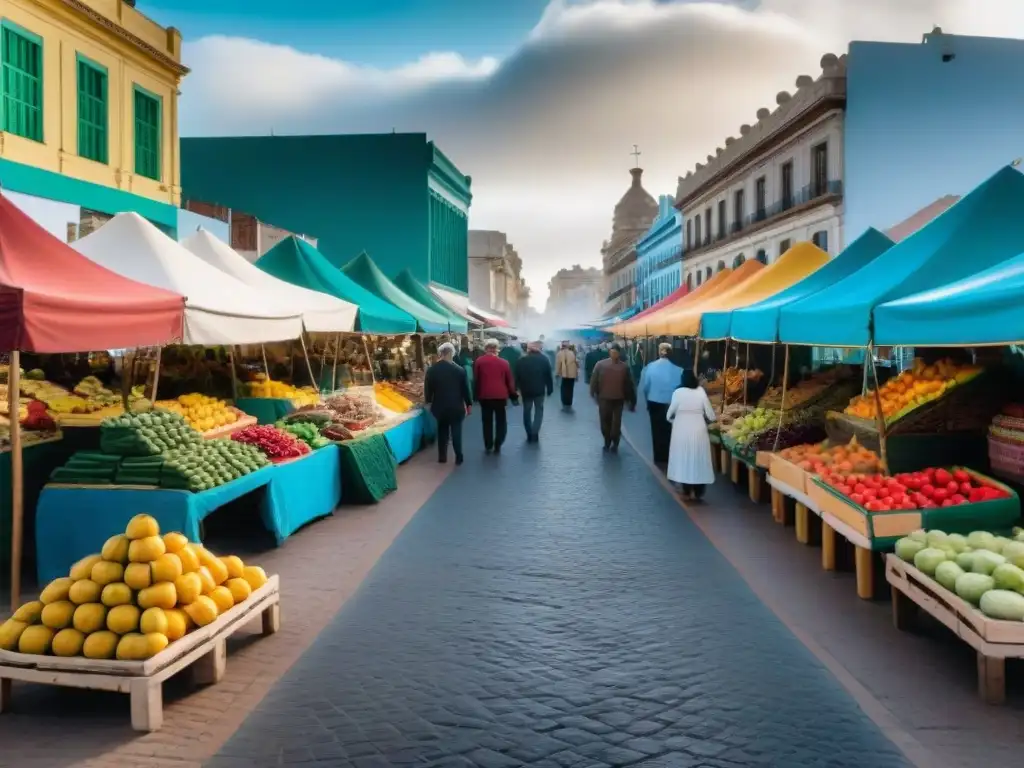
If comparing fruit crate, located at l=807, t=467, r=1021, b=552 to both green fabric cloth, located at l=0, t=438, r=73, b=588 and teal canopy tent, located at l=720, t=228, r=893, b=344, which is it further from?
green fabric cloth, located at l=0, t=438, r=73, b=588

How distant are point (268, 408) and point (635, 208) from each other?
108 metres

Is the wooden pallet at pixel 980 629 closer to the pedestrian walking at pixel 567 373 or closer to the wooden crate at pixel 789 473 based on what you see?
the wooden crate at pixel 789 473

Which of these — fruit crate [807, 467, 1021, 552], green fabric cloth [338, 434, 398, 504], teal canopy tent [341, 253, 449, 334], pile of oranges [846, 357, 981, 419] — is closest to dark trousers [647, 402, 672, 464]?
pile of oranges [846, 357, 981, 419]

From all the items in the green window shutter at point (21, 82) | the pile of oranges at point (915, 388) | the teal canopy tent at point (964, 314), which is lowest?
the pile of oranges at point (915, 388)

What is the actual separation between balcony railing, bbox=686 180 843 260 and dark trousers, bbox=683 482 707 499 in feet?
87.9

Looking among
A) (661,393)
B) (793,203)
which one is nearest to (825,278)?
(661,393)

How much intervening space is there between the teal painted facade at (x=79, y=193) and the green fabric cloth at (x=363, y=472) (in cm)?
910

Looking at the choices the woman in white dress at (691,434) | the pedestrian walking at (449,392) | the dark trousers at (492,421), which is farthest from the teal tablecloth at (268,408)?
the woman in white dress at (691,434)

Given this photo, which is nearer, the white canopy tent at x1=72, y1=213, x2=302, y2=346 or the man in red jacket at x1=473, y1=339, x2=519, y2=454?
the white canopy tent at x1=72, y1=213, x2=302, y2=346

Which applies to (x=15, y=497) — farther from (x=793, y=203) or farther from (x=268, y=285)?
(x=793, y=203)

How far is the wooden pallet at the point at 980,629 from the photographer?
16.7 feet

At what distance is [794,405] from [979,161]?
96.5 ft

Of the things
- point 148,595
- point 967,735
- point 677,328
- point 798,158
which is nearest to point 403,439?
point 677,328

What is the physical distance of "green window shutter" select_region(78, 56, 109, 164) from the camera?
1935 centimetres
